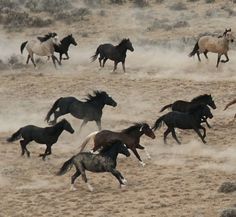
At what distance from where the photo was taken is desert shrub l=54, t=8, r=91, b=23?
30.9 meters

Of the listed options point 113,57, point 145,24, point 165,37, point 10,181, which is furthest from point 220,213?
point 145,24

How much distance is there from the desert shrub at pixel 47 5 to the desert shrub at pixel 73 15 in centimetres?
124

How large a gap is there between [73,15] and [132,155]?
18.8 meters

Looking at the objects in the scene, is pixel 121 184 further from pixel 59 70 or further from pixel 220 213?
pixel 59 70

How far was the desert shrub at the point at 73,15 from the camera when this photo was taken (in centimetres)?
3088

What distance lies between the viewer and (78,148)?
557 inches

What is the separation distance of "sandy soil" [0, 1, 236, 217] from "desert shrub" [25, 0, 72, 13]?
770 centimetres

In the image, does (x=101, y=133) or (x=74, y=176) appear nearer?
(x=74, y=176)

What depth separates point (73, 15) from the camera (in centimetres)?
3166

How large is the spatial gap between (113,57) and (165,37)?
5780 millimetres

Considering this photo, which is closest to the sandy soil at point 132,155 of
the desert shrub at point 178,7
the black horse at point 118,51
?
the black horse at point 118,51

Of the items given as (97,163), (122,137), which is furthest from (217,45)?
(97,163)

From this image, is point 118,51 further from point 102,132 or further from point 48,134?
point 102,132

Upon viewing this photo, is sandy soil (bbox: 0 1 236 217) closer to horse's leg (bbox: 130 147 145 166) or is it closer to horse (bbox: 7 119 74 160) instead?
horse's leg (bbox: 130 147 145 166)
